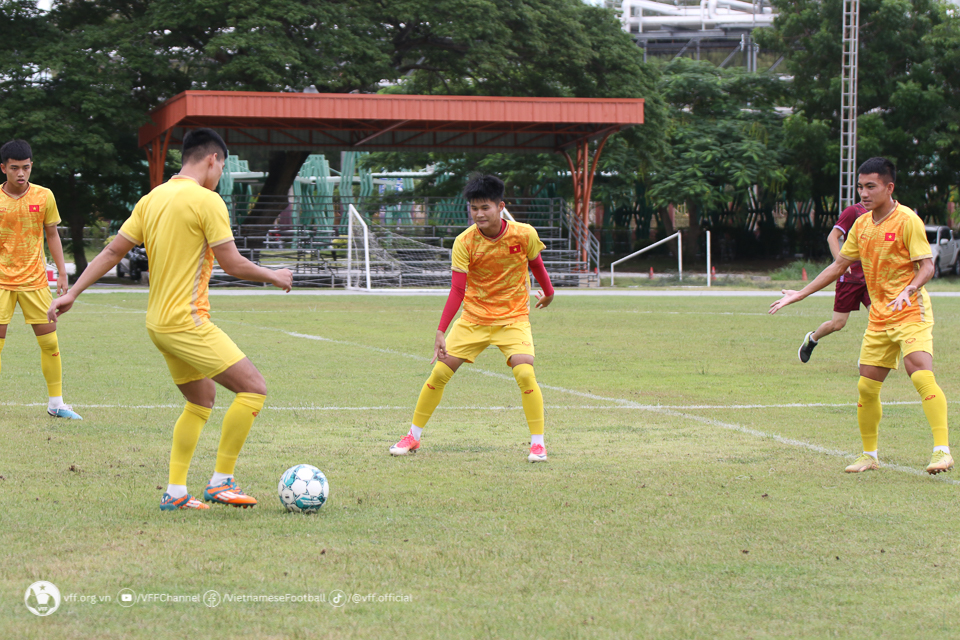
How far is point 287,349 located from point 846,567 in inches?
385

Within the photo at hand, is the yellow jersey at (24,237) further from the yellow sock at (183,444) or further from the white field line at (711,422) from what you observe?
the white field line at (711,422)

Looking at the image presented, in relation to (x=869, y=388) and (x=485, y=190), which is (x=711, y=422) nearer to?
(x=869, y=388)

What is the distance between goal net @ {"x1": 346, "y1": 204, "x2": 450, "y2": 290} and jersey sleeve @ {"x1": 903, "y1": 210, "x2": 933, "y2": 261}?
22331mm

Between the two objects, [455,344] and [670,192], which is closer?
[455,344]

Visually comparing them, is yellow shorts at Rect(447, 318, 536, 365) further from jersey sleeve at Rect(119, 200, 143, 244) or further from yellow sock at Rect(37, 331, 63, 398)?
yellow sock at Rect(37, 331, 63, 398)

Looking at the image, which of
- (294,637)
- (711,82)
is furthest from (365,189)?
(294,637)

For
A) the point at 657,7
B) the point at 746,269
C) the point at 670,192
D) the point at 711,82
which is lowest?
the point at 746,269

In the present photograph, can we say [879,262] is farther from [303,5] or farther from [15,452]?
[303,5]

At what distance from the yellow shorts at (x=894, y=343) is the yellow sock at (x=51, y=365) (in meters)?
5.79

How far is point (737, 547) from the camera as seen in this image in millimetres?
4645

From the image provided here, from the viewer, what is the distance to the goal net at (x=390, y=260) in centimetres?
2933

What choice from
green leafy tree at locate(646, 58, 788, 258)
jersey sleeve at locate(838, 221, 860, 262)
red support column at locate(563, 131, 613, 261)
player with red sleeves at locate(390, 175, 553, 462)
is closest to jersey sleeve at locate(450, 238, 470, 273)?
player with red sleeves at locate(390, 175, 553, 462)

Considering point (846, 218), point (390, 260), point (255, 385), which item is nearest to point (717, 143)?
point (390, 260)

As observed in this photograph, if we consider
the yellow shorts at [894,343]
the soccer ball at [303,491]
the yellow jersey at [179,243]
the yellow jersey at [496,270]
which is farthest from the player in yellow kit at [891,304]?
the yellow jersey at [179,243]
